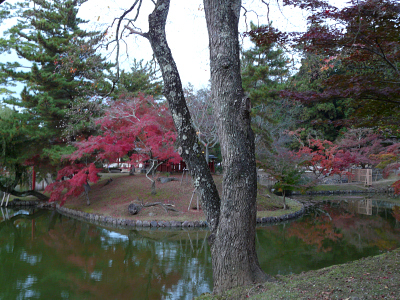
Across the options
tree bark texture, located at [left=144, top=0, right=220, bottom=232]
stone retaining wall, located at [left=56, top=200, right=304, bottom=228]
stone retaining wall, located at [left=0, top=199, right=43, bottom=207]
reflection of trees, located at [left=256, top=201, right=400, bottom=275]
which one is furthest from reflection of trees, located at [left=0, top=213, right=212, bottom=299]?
stone retaining wall, located at [left=0, top=199, right=43, bottom=207]

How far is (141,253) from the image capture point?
261 inches

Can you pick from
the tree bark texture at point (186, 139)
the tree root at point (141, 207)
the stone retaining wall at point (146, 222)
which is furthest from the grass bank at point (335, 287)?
the tree root at point (141, 207)

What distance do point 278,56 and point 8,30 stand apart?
9.93 meters

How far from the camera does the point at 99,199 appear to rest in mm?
11758

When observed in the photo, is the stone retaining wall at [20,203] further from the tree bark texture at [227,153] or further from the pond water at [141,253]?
the tree bark texture at [227,153]

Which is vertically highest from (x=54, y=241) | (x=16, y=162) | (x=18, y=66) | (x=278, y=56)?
(x=278, y=56)

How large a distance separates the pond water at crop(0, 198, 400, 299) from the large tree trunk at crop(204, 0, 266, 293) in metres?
1.60

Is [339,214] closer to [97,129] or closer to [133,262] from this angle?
[133,262]

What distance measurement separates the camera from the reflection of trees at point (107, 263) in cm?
466

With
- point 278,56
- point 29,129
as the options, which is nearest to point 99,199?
point 29,129

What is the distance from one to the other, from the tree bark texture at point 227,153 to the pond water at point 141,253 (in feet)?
5.35

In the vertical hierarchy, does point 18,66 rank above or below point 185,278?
above

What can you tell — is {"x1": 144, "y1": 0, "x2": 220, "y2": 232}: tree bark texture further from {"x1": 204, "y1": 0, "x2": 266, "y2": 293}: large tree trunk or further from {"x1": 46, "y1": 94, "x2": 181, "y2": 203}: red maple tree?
{"x1": 46, "y1": 94, "x2": 181, "y2": 203}: red maple tree

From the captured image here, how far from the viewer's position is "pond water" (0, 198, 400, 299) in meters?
4.73
